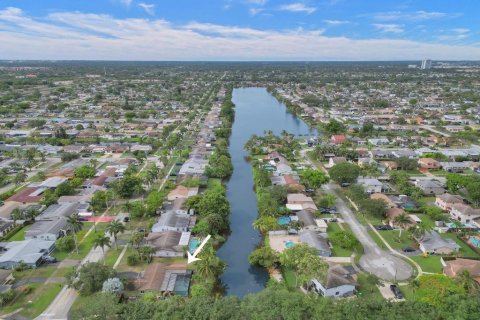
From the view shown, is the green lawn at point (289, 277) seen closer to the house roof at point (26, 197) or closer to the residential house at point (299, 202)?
the residential house at point (299, 202)

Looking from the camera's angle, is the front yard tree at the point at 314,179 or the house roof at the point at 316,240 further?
the front yard tree at the point at 314,179

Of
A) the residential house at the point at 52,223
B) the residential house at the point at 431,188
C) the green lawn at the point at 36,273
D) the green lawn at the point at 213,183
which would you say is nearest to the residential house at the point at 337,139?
the residential house at the point at 431,188

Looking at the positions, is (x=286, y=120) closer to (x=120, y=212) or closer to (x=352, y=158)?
(x=352, y=158)

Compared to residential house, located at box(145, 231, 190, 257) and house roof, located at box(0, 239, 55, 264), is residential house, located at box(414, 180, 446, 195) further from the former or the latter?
house roof, located at box(0, 239, 55, 264)

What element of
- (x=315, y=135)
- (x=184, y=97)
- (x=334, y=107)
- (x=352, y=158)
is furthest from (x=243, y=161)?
(x=184, y=97)

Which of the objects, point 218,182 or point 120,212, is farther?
point 218,182

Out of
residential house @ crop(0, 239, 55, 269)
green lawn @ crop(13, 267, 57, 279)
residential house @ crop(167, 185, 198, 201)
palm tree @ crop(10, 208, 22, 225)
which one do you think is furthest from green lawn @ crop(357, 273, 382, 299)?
palm tree @ crop(10, 208, 22, 225)
